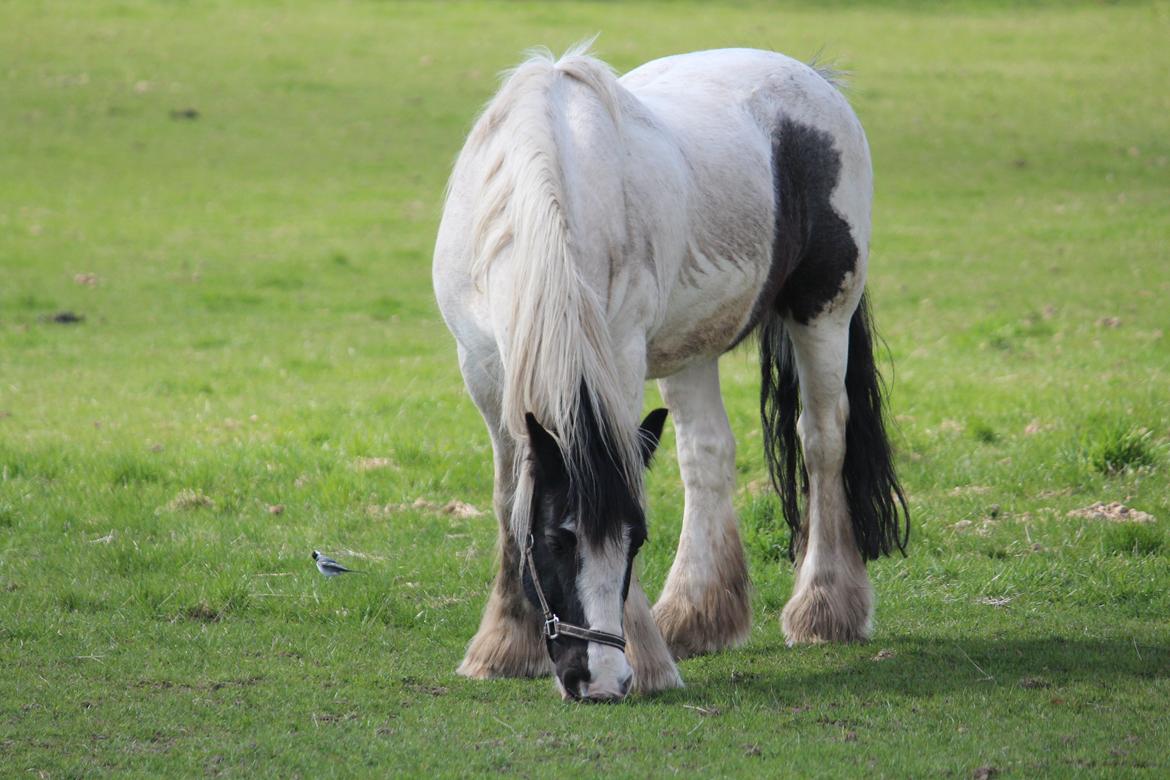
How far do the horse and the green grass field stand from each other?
31 centimetres

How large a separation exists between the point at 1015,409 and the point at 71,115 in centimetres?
1741

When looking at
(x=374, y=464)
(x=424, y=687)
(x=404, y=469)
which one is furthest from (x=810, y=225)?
(x=374, y=464)

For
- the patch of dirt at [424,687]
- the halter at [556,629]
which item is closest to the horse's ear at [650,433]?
the halter at [556,629]

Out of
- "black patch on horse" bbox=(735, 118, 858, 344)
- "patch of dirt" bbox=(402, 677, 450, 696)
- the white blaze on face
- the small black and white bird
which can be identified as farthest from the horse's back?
the small black and white bird

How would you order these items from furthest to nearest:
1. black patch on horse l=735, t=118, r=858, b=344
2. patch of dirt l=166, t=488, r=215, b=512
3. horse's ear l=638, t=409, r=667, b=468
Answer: patch of dirt l=166, t=488, r=215, b=512, black patch on horse l=735, t=118, r=858, b=344, horse's ear l=638, t=409, r=667, b=468

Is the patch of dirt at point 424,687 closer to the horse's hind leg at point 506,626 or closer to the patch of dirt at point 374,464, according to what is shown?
the horse's hind leg at point 506,626

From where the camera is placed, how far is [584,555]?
14.9ft

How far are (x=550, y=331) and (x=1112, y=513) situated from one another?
13.7 ft

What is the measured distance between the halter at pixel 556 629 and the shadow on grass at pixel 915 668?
18.4 inches

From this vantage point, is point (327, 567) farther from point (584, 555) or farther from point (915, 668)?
point (915, 668)

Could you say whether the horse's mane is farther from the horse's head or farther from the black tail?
the black tail

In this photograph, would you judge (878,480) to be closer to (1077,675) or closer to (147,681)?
(1077,675)

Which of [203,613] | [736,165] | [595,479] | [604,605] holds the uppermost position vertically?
[736,165]

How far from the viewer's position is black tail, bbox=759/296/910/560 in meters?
6.42
